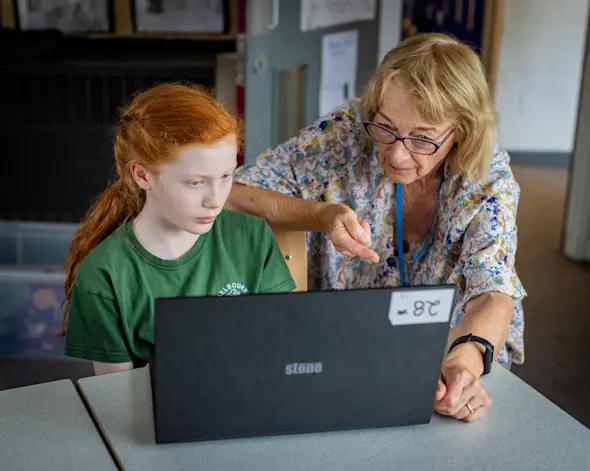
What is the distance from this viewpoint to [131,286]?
1.21m

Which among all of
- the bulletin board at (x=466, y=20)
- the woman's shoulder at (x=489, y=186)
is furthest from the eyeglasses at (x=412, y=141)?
the bulletin board at (x=466, y=20)

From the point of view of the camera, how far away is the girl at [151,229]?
3.73 ft

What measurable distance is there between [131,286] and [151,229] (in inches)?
3.9

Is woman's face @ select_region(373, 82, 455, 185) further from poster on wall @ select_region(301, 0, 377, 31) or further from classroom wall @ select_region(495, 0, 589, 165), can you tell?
classroom wall @ select_region(495, 0, 589, 165)

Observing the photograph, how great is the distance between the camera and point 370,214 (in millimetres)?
1588

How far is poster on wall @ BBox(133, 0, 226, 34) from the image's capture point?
293 centimetres

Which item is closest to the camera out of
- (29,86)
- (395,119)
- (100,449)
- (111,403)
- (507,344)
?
(100,449)

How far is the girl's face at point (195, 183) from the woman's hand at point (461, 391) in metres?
0.43

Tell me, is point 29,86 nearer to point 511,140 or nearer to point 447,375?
point 447,375

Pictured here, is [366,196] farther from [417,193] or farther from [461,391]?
[461,391]

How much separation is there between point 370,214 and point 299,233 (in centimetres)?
18

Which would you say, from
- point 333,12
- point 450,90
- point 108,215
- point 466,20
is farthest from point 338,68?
point 466,20

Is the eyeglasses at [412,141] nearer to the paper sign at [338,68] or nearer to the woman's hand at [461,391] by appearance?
the woman's hand at [461,391]

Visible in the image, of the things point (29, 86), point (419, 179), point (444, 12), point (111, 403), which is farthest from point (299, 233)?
point (444, 12)
